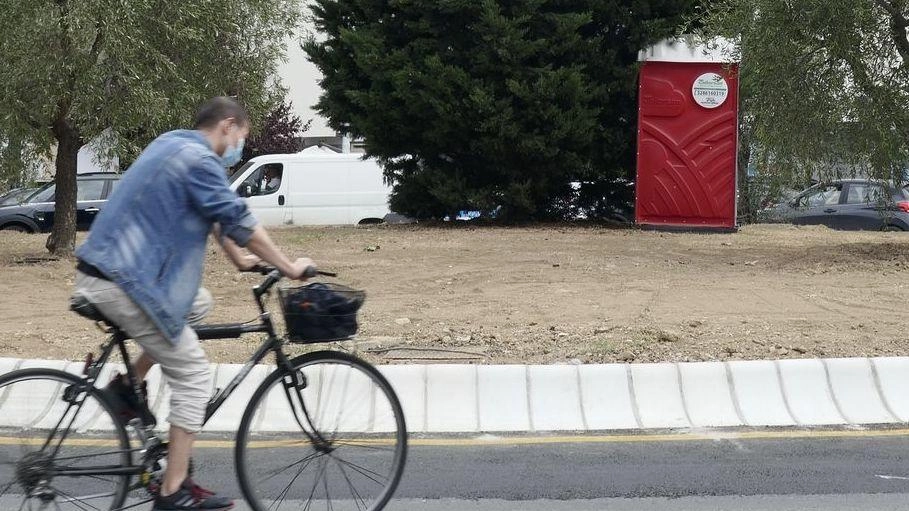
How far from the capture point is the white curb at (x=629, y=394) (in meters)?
7.39

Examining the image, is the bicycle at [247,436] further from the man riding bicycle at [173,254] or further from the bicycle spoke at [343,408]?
the man riding bicycle at [173,254]

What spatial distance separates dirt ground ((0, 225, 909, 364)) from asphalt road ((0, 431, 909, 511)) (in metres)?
1.43

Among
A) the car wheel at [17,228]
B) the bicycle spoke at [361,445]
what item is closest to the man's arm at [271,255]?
the bicycle spoke at [361,445]

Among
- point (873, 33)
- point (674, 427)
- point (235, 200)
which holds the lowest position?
point (674, 427)

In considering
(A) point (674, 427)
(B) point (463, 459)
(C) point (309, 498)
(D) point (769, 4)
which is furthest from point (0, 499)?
(D) point (769, 4)

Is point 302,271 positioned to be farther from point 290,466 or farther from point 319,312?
point 290,466

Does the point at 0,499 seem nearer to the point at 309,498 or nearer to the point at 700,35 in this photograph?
the point at 309,498

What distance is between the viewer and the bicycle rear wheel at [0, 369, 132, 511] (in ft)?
15.8

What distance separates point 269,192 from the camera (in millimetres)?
25406

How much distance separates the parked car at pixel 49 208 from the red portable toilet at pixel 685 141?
10664 millimetres

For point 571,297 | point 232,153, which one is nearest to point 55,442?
point 232,153

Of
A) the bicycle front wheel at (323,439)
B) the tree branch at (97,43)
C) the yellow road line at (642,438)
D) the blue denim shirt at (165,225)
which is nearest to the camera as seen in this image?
the blue denim shirt at (165,225)

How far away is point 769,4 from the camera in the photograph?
1363 cm

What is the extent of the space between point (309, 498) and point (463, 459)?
1.55 m
